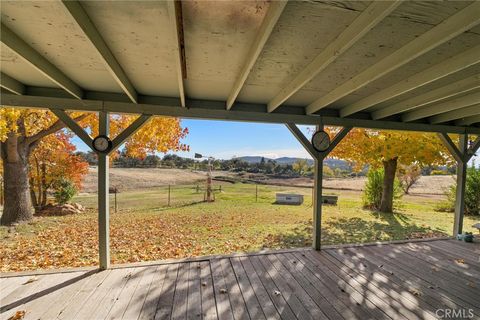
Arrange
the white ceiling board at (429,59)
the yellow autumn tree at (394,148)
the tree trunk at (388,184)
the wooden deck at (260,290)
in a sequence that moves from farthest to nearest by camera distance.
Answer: the tree trunk at (388,184)
the yellow autumn tree at (394,148)
the wooden deck at (260,290)
the white ceiling board at (429,59)

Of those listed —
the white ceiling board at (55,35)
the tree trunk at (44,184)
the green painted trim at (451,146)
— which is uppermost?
the white ceiling board at (55,35)

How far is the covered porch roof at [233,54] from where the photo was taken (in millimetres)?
1336

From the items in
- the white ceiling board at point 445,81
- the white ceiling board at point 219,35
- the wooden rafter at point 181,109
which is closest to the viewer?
the white ceiling board at point 219,35

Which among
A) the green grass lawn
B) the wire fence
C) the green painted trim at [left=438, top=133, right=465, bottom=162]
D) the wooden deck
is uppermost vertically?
the green painted trim at [left=438, top=133, right=465, bottom=162]

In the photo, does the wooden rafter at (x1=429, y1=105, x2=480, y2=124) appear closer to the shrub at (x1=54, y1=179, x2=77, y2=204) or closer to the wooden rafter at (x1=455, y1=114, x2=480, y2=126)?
the wooden rafter at (x1=455, y1=114, x2=480, y2=126)

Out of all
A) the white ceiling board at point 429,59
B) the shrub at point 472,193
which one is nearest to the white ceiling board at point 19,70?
the white ceiling board at point 429,59

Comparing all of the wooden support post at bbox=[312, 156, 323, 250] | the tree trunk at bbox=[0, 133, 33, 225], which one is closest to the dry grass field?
the tree trunk at bbox=[0, 133, 33, 225]

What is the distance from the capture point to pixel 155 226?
17.8 feet

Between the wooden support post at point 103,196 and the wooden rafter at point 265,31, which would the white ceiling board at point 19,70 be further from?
the wooden rafter at point 265,31

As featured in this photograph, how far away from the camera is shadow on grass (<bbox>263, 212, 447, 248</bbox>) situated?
14.8 ft

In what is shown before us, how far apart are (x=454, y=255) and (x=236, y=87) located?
411 cm

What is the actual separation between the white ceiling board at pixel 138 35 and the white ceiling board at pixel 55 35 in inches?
7.3

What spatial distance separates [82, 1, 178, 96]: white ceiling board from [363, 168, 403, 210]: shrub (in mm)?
7939

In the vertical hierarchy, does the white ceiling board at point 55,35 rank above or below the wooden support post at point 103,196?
above
